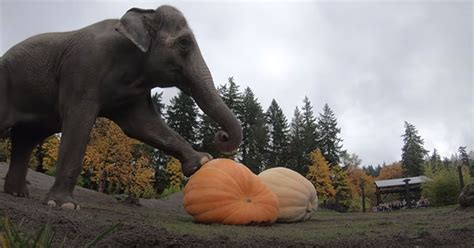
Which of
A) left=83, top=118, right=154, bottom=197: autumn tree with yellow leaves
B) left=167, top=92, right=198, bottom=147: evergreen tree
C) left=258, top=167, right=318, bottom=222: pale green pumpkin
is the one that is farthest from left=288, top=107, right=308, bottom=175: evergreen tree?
left=258, top=167, right=318, bottom=222: pale green pumpkin

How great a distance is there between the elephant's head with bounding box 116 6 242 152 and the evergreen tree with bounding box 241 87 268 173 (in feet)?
112

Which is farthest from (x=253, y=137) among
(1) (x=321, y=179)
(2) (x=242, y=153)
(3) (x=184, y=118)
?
(1) (x=321, y=179)

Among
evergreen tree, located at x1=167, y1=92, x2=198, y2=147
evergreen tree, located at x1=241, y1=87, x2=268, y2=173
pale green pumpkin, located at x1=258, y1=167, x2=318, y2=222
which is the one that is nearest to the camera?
pale green pumpkin, located at x1=258, y1=167, x2=318, y2=222

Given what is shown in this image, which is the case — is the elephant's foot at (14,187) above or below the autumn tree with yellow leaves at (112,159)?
below

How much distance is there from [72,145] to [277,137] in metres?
42.4

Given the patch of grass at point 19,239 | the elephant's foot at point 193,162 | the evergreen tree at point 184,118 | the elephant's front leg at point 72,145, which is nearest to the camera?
the patch of grass at point 19,239

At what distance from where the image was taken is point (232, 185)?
5527mm

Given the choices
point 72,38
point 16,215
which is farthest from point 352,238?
point 72,38

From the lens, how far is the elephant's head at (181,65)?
555 centimetres

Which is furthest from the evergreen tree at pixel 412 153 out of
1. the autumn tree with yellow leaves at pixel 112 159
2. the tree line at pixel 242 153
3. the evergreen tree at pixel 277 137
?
the autumn tree with yellow leaves at pixel 112 159

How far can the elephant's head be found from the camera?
5.55 metres

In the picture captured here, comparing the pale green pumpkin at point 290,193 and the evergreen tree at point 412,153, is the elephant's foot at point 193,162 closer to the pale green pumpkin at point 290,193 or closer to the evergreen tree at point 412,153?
the pale green pumpkin at point 290,193

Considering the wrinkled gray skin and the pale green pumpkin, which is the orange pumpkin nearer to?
the wrinkled gray skin

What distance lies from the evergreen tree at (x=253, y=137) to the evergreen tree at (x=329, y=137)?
866 cm
